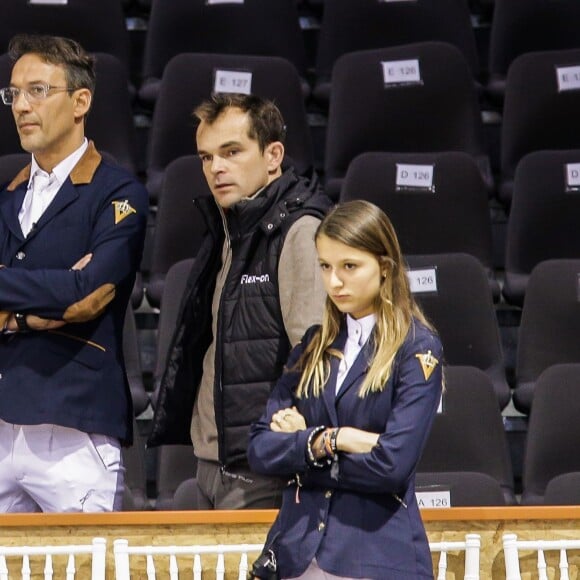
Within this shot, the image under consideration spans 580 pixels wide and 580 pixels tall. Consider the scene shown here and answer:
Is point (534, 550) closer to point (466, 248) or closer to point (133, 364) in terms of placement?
point (133, 364)

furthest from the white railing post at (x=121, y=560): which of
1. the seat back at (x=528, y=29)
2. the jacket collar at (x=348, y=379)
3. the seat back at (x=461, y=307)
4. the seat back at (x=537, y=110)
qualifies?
the seat back at (x=528, y=29)

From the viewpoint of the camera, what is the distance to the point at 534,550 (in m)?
2.44

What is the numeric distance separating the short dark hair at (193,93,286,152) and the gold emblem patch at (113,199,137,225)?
22 cm

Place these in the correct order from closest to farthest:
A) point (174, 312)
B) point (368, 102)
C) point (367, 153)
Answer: point (174, 312)
point (367, 153)
point (368, 102)

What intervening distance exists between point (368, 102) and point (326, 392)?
2227mm

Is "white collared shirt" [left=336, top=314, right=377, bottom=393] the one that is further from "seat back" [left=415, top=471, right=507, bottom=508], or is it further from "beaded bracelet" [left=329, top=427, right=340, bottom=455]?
"seat back" [left=415, top=471, right=507, bottom=508]

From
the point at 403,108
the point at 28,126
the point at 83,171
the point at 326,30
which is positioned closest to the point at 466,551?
the point at 83,171

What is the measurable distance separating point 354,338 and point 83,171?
0.77 m

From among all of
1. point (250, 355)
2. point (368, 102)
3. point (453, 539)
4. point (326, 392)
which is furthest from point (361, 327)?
point (368, 102)

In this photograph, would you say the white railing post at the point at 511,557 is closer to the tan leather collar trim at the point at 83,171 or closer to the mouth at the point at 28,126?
the tan leather collar trim at the point at 83,171

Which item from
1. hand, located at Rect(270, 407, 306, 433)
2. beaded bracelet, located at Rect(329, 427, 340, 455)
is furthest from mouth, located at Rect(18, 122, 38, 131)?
beaded bracelet, located at Rect(329, 427, 340, 455)

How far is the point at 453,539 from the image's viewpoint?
243 cm

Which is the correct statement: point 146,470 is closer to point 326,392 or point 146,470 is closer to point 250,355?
point 250,355

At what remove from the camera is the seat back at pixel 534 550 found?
2404 millimetres
